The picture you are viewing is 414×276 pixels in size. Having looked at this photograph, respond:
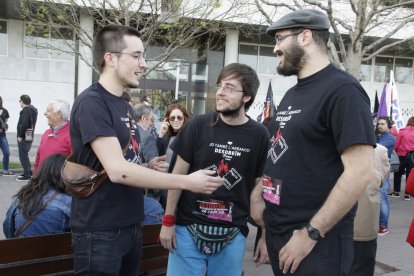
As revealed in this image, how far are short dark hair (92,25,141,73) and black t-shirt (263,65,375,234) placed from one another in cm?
97

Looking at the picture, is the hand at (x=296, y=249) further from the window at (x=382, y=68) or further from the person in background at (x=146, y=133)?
the window at (x=382, y=68)

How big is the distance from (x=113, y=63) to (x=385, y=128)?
7.75m

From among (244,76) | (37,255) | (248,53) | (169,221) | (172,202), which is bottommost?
(37,255)

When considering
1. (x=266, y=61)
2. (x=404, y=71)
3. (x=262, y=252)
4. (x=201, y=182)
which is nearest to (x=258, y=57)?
(x=266, y=61)

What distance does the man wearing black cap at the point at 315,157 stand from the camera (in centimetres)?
179

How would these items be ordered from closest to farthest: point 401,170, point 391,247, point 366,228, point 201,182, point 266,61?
1. point 201,182
2. point 366,228
3. point 391,247
4. point 401,170
5. point 266,61

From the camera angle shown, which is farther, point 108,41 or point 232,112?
point 232,112

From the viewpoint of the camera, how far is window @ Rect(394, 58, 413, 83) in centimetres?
2419

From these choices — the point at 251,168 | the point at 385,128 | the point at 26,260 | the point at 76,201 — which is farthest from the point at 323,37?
the point at 385,128

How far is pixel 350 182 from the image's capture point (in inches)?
70.0

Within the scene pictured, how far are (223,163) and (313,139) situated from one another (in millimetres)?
853

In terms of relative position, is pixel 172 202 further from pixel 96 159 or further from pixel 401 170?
pixel 401 170

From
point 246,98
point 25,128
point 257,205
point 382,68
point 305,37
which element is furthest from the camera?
point 382,68

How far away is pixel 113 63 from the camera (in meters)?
2.30
